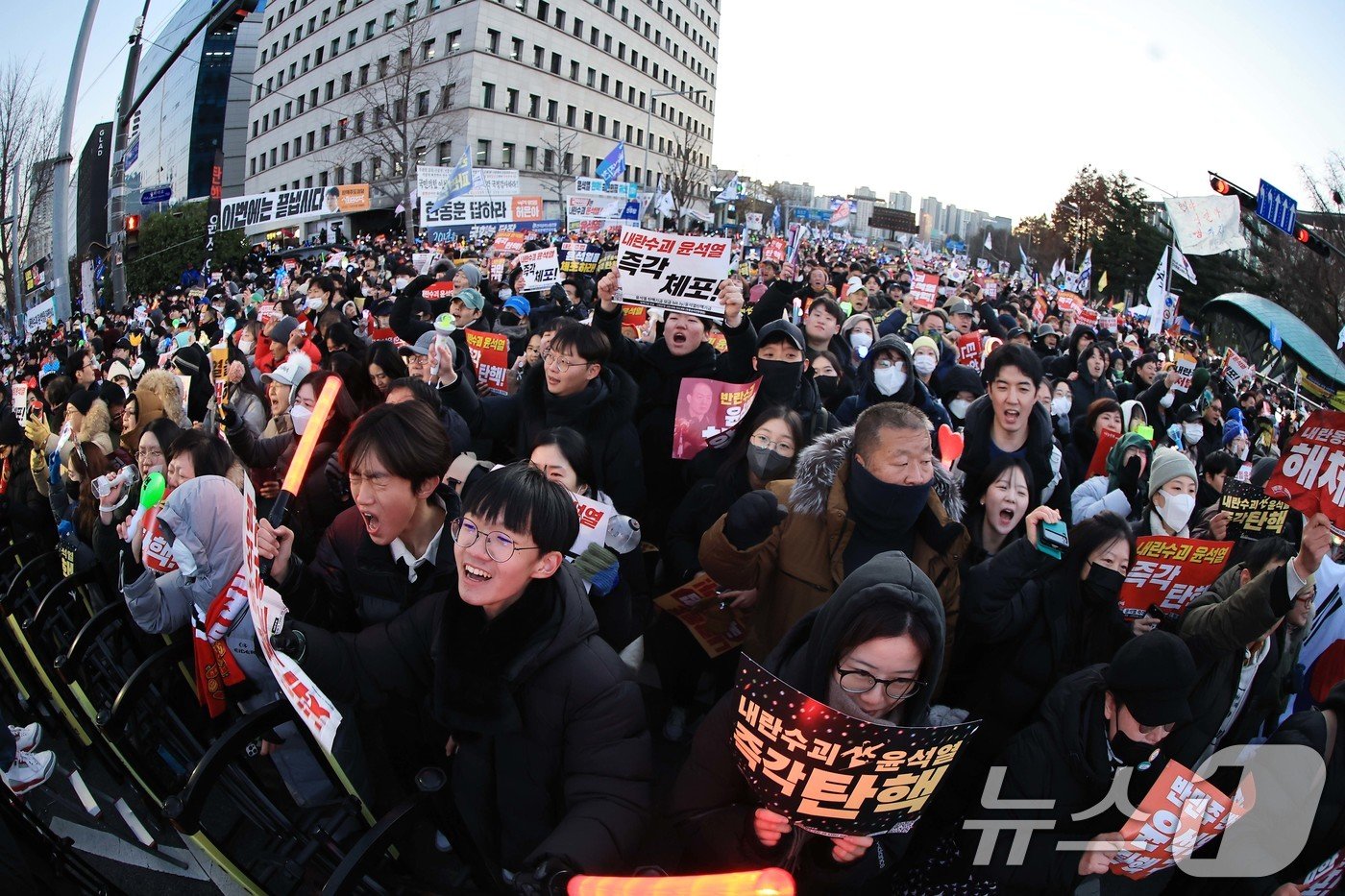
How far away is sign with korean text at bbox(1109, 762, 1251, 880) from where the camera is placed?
2.22 m

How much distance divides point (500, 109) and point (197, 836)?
53.2 metres

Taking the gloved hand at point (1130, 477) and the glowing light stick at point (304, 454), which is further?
the gloved hand at point (1130, 477)

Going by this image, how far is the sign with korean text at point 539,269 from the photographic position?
9188mm

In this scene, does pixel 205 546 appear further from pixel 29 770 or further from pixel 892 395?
pixel 892 395

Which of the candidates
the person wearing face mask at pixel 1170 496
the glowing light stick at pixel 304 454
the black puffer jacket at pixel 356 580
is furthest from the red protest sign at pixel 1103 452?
the glowing light stick at pixel 304 454

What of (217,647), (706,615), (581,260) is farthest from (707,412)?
A: (581,260)

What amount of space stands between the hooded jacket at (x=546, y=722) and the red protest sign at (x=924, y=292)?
10.2m

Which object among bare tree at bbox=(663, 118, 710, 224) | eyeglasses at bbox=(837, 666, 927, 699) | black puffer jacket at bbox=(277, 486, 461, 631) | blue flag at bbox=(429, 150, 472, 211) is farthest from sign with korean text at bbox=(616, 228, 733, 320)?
bare tree at bbox=(663, 118, 710, 224)

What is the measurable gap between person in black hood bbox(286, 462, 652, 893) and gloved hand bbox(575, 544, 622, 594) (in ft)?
1.85

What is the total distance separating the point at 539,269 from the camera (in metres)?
9.26

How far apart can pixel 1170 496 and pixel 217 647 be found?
440cm

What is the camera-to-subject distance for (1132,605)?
10.4ft

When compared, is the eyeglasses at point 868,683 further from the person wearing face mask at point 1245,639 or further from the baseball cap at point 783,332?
the baseball cap at point 783,332

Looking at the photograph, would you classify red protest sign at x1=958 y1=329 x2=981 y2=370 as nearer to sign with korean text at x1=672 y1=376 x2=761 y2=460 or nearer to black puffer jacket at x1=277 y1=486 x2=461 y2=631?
sign with korean text at x1=672 y1=376 x2=761 y2=460
